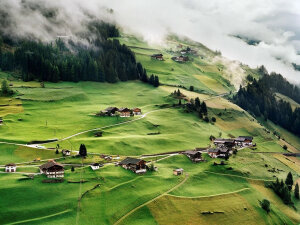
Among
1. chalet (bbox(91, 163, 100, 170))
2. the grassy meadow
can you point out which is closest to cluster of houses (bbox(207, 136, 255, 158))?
the grassy meadow

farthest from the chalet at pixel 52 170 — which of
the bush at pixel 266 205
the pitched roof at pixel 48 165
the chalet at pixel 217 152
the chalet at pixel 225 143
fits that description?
the chalet at pixel 225 143

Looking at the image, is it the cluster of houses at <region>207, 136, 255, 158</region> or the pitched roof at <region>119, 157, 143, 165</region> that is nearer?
the pitched roof at <region>119, 157, 143, 165</region>

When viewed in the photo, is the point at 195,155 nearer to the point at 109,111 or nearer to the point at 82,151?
the point at 82,151

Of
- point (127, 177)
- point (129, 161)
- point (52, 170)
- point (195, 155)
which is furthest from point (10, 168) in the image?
point (195, 155)

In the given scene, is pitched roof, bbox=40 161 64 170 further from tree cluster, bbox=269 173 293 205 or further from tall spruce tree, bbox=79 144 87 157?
tree cluster, bbox=269 173 293 205

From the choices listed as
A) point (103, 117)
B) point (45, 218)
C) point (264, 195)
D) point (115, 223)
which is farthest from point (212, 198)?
point (103, 117)

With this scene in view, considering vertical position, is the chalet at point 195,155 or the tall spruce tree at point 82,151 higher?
the tall spruce tree at point 82,151

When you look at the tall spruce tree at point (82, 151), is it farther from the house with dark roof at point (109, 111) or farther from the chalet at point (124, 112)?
the chalet at point (124, 112)
